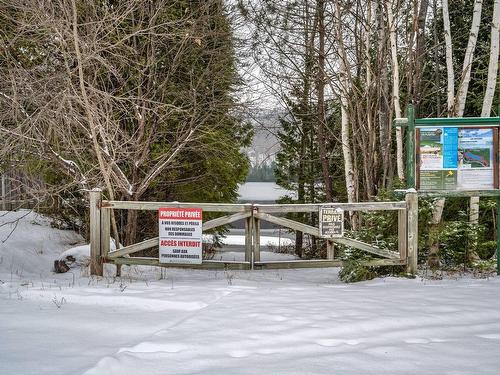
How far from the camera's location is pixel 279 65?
49.3ft

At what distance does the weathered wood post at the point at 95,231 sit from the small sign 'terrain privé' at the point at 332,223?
11.3ft

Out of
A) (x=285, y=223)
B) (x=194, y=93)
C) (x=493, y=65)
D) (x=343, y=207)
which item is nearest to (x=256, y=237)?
(x=285, y=223)

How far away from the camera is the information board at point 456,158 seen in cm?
700

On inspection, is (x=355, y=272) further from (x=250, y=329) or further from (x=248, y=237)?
(x=250, y=329)

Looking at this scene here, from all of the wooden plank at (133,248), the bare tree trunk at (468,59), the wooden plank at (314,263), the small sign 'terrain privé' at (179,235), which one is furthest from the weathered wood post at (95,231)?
the bare tree trunk at (468,59)

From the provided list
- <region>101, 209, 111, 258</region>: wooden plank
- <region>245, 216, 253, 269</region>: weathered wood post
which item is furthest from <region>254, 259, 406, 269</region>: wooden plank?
<region>101, 209, 111, 258</region>: wooden plank

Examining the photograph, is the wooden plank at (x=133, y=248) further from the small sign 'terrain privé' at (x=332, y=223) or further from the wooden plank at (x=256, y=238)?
the small sign 'terrain privé' at (x=332, y=223)

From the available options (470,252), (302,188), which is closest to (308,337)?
(470,252)

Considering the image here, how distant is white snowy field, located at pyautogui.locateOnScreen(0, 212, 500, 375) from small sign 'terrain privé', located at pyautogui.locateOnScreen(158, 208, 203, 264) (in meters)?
0.96

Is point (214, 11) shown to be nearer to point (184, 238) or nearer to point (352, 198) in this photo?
point (352, 198)

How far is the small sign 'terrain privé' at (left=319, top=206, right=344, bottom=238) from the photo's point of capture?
6.78 meters

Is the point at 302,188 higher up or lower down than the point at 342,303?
higher up

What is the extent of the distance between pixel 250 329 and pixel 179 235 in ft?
10.9

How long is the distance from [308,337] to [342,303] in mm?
1210
